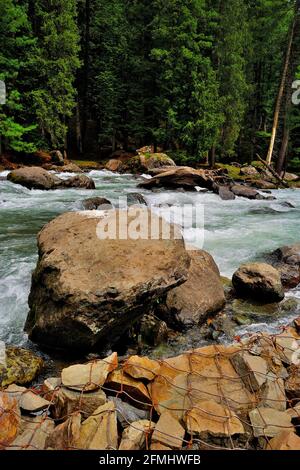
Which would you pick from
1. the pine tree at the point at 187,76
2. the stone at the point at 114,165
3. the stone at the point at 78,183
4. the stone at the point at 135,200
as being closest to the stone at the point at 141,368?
the stone at the point at 135,200

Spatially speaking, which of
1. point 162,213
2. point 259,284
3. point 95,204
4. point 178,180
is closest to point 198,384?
point 259,284

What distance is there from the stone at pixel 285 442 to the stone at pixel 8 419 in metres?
1.91

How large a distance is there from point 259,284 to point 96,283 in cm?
289

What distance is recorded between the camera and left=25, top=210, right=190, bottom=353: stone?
12.4 ft

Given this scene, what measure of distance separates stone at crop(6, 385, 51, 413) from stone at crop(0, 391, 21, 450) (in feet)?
0.18

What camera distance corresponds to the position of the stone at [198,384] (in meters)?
2.92

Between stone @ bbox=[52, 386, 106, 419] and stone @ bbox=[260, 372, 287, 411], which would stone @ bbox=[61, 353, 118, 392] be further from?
stone @ bbox=[260, 372, 287, 411]

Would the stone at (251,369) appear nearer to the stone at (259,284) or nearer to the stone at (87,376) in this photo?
the stone at (87,376)

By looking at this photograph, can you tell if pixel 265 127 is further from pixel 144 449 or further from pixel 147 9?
pixel 144 449

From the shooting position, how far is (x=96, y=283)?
152 inches

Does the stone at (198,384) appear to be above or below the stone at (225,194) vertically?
above

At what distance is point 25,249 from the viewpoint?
24.5 ft

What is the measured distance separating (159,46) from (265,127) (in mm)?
14571

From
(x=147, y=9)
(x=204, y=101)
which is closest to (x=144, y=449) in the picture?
(x=204, y=101)
